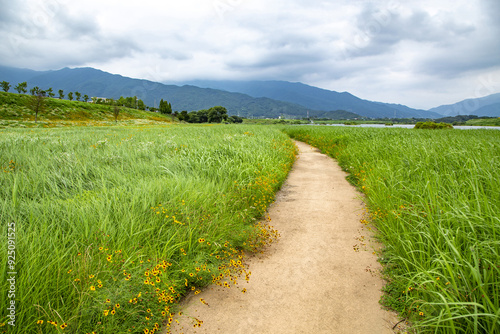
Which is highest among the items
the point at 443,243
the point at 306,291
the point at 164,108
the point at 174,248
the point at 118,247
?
the point at 164,108

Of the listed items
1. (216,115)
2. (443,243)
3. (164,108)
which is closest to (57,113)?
(216,115)

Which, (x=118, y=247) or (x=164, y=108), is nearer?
(x=118, y=247)

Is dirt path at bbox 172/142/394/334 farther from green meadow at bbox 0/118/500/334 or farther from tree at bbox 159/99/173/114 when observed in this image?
tree at bbox 159/99/173/114

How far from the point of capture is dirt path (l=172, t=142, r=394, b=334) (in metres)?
2.52

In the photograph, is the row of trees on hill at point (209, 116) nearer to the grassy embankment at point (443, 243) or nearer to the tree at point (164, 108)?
the tree at point (164, 108)

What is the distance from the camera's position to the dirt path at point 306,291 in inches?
99.0

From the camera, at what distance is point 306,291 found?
3.04m

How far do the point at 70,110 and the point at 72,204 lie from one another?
8274 centimetres

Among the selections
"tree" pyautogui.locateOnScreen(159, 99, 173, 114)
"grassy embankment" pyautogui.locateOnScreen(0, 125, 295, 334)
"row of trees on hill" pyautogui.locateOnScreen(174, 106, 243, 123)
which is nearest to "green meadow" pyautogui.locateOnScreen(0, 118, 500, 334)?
"grassy embankment" pyautogui.locateOnScreen(0, 125, 295, 334)

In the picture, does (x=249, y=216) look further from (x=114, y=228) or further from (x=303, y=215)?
(x=114, y=228)

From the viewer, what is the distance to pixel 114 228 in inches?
121

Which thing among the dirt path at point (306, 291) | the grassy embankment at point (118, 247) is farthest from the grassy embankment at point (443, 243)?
the grassy embankment at point (118, 247)

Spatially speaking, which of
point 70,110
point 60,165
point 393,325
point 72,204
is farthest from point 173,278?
point 70,110

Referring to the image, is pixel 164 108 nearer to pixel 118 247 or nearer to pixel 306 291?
pixel 118 247
